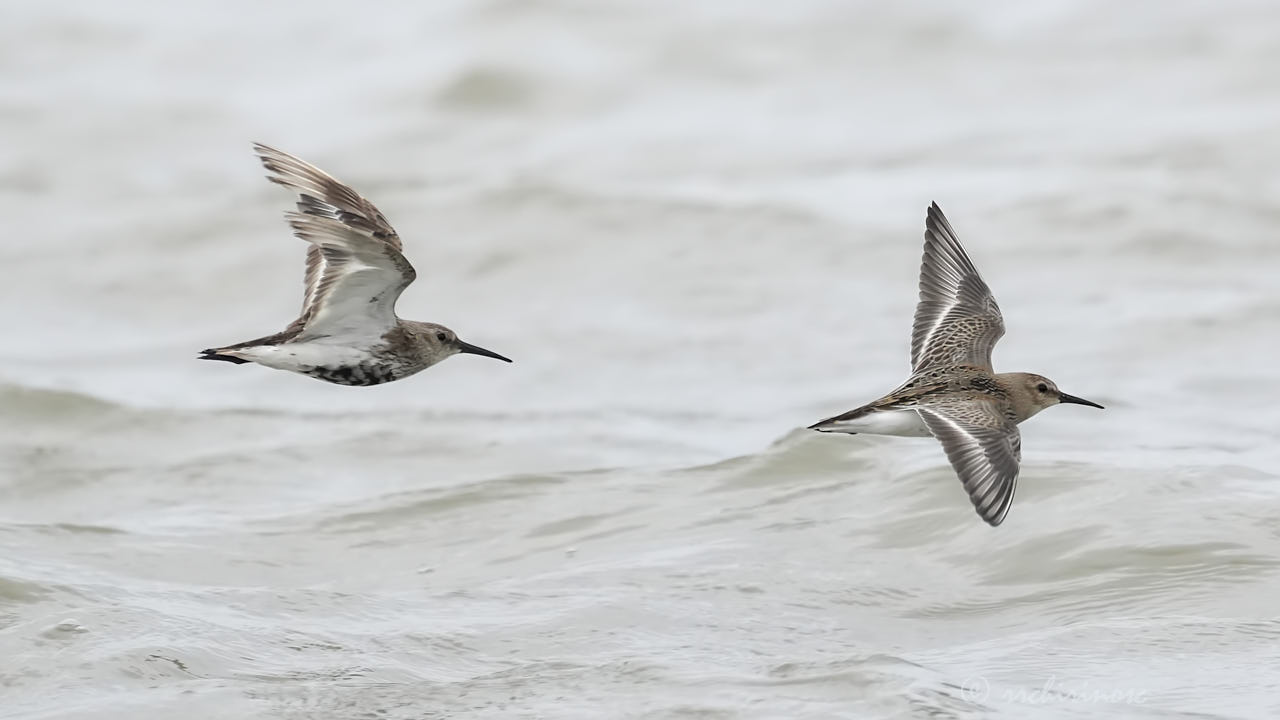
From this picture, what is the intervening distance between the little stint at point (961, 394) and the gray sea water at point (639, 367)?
927 mm

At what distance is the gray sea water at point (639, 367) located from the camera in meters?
8.45

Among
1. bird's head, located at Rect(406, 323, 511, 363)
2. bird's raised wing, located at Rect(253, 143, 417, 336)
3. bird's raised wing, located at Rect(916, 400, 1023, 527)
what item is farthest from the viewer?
bird's head, located at Rect(406, 323, 511, 363)

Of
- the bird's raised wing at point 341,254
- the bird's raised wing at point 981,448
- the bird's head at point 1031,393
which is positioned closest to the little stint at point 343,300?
the bird's raised wing at point 341,254

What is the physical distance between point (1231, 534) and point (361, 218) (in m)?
4.99

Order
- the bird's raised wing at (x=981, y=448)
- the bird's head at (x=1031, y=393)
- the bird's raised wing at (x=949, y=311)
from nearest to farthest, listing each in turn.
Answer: the bird's raised wing at (x=981, y=448), the bird's head at (x=1031, y=393), the bird's raised wing at (x=949, y=311)

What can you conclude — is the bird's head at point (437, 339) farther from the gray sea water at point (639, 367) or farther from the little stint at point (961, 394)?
the little stint at point (961, 394)

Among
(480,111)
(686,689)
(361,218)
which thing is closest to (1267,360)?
(686,689)

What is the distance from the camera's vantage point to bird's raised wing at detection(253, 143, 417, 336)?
7.50m

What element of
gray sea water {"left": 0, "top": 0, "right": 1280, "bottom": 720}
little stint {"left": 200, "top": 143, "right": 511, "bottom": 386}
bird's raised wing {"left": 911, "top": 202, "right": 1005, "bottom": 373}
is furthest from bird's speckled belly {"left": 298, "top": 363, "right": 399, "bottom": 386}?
bird's raised wing {"left": 911, "top": 202, "right": 1005, "bottom": 373}

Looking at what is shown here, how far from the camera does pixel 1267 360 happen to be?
1323 centimetres

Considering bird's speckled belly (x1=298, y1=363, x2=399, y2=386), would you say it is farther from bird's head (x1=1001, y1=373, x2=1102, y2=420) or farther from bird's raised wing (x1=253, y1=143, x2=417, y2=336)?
bird's head (x1=1001, y1=373, x2=1102, y2=420)

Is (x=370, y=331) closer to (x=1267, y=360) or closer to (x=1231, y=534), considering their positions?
(x=1231, y=534)

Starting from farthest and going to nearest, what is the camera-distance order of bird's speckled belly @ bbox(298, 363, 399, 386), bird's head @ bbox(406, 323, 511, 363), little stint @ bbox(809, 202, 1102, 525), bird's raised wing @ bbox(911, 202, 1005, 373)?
1. bird's raised wing @ bbox(911, 202, 1005, 373)
2. bird's head @ bbox(406, 323, 511, 363)
3. bird's speckled belly @ bbox(298, 363, 399, 386)
4. little stint @ bbox(809, 202, 1102, 525)

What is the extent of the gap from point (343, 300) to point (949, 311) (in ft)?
10.2
